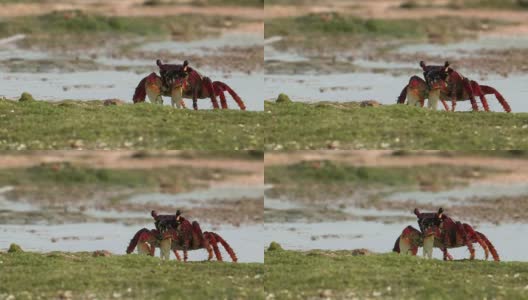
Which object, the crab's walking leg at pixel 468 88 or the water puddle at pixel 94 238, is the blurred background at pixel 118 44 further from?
the crab's walking leg at pixel 468 88

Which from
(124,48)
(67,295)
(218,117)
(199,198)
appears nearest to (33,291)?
(67,295)

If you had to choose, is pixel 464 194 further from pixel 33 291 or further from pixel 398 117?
pixel 33 291

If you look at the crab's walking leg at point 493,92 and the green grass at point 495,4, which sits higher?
the green grass at point 495,4

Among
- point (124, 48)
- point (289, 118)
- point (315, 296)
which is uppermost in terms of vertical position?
point (124, 48)

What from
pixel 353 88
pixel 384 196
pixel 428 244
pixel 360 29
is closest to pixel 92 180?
pixel 384 196

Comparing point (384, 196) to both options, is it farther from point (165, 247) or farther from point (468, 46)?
point (165, 247)

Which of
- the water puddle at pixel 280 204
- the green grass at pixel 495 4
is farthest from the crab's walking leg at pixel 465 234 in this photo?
the green grass at pixel 495 4
